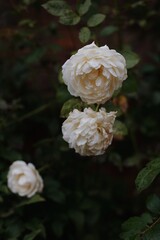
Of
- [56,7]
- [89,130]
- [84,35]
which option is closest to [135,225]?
[89,130]

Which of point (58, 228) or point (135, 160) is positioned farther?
point (135, 160)

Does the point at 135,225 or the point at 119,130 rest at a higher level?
the point at 119,130

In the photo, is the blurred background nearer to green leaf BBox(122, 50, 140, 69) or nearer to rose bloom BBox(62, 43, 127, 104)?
green leaf BBox(122, 50, 140, 69)

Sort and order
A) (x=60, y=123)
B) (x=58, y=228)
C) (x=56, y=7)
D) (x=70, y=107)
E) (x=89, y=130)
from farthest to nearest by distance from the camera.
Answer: (x=60, y=123), (x=58, y=228), (x=56, y=7), (x=70, y=107), (x=89, y=130)

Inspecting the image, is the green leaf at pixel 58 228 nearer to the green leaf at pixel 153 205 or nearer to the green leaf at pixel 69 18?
the green leaf at pixel 153 205

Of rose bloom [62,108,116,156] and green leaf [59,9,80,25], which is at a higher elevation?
green leaf [59,9,80,25]

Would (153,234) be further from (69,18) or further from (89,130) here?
(69,18)

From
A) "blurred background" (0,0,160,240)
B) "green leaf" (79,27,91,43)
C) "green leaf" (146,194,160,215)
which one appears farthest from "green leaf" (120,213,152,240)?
"green leaf" (79,27,91,43)
